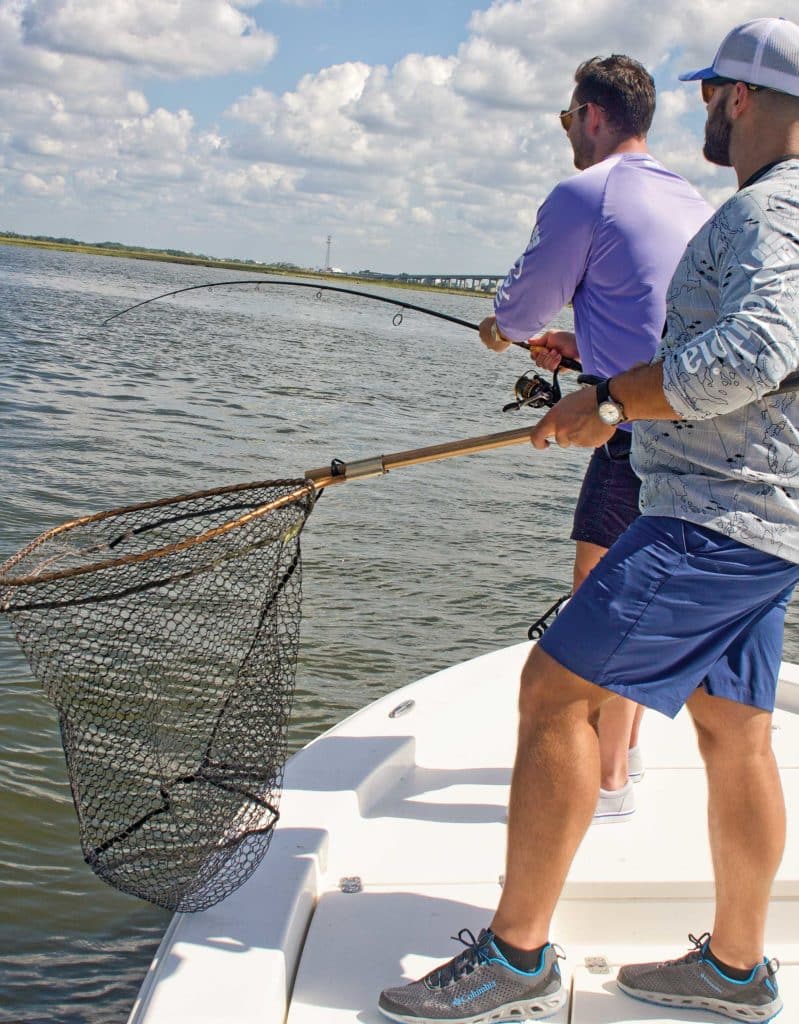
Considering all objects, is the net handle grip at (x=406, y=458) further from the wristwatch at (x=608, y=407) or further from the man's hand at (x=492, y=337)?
the man's hand at (x=492, y=337)

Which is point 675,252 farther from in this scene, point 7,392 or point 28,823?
point 7,392

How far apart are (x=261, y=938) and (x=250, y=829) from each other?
333 mm

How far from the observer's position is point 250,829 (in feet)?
8.80

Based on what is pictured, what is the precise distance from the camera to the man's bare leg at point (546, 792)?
2.18 meters

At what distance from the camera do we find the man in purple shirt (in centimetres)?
282

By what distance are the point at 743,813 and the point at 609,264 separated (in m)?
1.40

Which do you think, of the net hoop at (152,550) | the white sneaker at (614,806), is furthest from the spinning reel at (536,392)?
the white sneaker at (614,806)

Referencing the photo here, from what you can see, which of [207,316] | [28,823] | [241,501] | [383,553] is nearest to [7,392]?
[383,553]

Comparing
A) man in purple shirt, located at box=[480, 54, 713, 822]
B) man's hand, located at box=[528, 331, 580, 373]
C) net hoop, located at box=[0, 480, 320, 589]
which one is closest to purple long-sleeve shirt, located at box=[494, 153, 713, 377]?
man in purple shirt, located at box=[480, 54, 713, 822]

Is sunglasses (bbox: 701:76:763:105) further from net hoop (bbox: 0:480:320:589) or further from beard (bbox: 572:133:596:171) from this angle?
net hoop (bbox: 0:480:320:589)

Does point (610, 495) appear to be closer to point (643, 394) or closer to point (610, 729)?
point (610, 729)

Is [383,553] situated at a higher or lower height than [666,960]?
lower

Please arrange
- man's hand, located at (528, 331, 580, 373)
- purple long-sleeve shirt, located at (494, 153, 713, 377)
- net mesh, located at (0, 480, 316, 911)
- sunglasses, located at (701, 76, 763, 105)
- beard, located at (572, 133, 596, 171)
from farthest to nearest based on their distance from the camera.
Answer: man's hand, located at (528, 331, 580, 373), beard, located at (572, 133, 596, 171), purple long-sleeve shirt, located at (494, 153, 713, 377), net mesh, located at (0, 480, 316, 911), sunglasses, located at (701, 76, 763, 105)

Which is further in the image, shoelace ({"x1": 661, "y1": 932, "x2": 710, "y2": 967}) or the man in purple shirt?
the man in purple shirt
